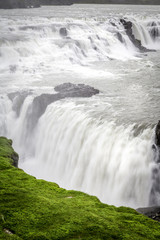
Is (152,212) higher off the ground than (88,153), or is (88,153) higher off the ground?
(88,153)

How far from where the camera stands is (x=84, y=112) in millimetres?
18484

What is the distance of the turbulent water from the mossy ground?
5.05m

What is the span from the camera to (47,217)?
6.97m

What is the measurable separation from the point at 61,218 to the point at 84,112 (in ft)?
38.9

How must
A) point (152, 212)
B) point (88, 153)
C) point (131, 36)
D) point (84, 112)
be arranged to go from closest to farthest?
point (152, 212) < point (88, 153) < point (84, 112) < point (131, 36)

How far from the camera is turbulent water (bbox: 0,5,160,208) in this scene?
13453 mm

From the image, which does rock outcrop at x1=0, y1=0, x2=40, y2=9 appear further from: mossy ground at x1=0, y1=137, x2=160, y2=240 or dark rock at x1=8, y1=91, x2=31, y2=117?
mossy ground at x1=0, y1=137, x2=160, y2=240

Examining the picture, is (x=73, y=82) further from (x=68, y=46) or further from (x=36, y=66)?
(x=68, y=46)

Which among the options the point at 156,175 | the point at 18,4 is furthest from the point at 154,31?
the point at 18,4

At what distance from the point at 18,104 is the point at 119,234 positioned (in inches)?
669

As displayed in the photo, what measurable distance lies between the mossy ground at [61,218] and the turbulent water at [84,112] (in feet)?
16.6

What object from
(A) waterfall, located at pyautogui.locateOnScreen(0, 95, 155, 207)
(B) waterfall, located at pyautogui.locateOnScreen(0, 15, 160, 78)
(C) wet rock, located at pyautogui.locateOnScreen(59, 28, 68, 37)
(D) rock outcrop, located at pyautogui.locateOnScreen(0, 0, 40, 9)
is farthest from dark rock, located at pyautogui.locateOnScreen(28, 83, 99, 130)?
(D) rock outcrop, located at pyautogui.locateOnScreen(0, 0, 40, 9)

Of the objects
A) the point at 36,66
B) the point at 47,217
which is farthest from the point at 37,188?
the point at 36,66

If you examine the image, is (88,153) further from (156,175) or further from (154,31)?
(154,31)
